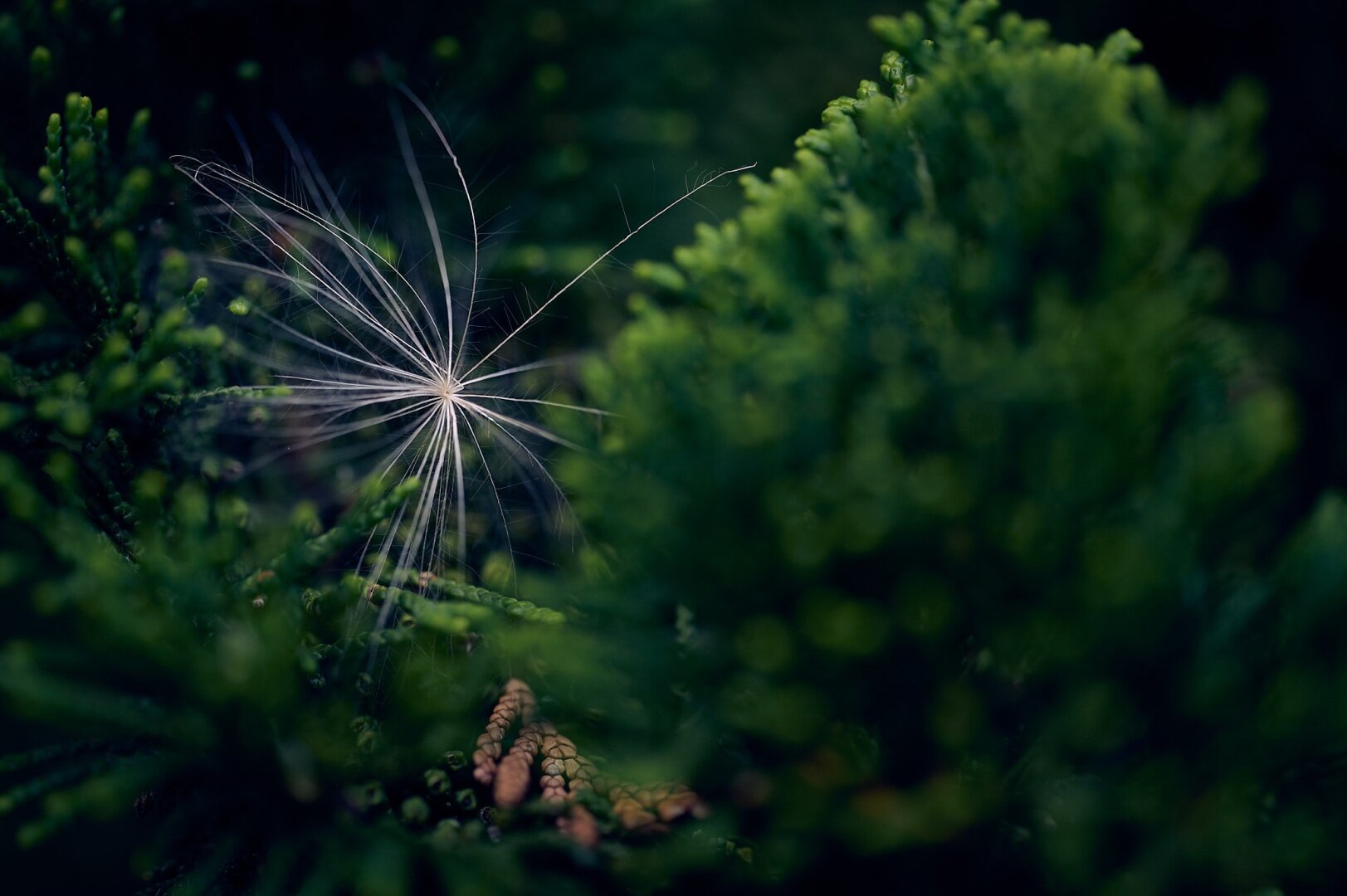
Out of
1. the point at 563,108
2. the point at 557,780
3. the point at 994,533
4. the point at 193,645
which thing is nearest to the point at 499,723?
the point at 557,780

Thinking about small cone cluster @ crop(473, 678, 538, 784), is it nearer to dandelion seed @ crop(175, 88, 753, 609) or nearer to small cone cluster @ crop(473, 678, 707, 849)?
small cone cluster @ crop(473, 678, 707, 849)

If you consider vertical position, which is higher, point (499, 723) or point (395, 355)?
point (395, 355)

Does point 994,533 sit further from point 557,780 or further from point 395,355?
point 395,355

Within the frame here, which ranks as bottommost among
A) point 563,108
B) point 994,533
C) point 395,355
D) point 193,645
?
point 193,645

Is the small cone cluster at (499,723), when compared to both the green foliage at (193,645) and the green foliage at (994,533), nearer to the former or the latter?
the green foliage at (193,645)

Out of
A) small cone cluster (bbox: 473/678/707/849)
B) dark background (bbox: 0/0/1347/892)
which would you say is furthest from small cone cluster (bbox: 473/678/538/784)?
dark background (bbox: 0/0/1347/892)

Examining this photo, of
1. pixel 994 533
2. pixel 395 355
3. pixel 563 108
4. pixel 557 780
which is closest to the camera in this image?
pixel 994 533
